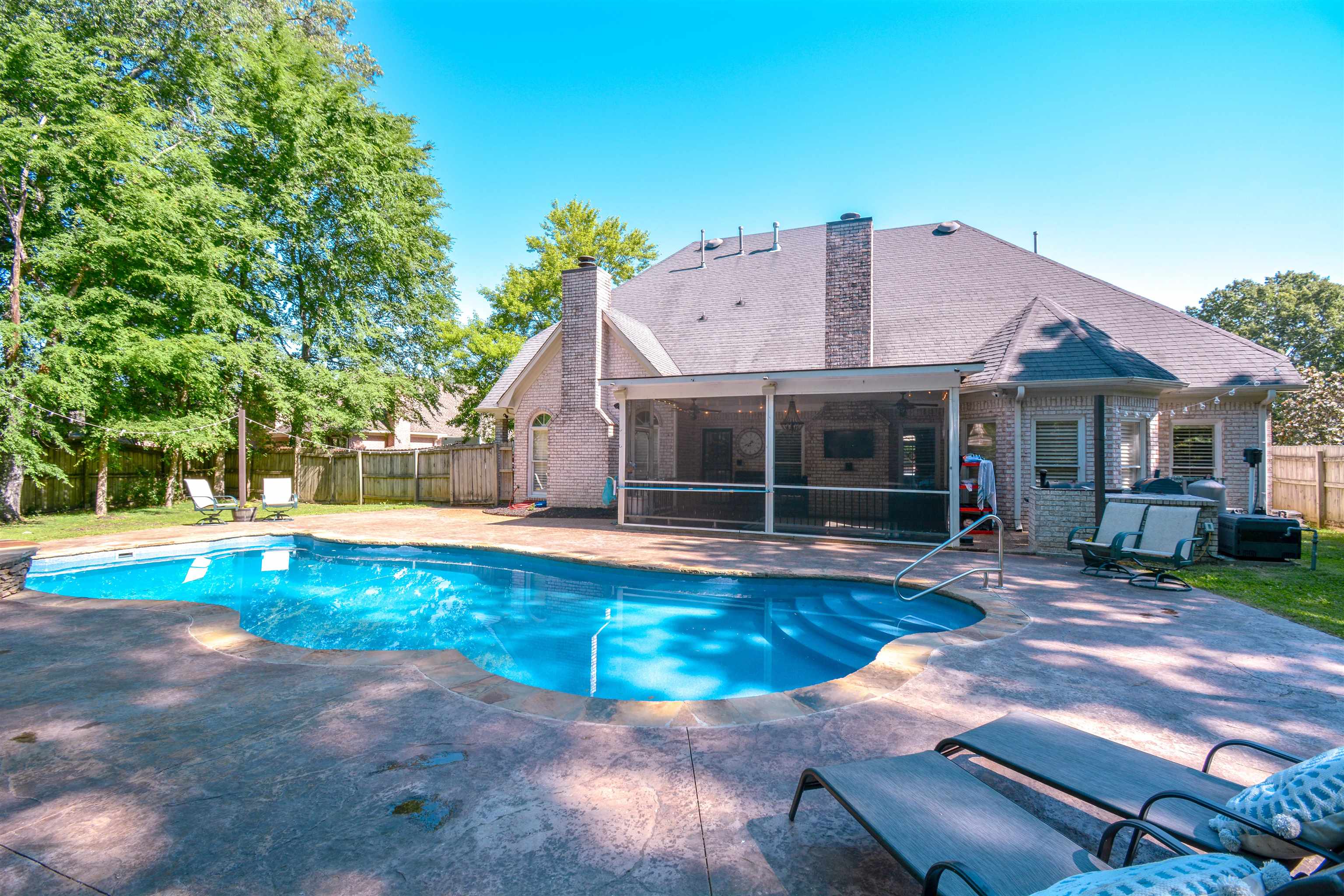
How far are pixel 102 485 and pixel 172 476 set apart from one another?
7.44 feet

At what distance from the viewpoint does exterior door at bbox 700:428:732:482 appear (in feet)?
50.3

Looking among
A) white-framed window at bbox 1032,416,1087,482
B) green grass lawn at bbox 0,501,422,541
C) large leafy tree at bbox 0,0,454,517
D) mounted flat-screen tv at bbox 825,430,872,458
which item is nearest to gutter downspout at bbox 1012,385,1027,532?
white-framed window at bbox 1032,416,1087,482

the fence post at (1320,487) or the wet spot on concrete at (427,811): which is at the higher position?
the fence post at (1320,487)

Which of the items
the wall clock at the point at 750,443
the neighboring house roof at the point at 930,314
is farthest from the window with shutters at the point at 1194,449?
the wall clock at the point at 750,443

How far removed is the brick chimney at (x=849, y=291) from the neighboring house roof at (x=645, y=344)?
3921 millimetres

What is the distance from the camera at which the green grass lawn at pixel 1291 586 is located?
5539mm

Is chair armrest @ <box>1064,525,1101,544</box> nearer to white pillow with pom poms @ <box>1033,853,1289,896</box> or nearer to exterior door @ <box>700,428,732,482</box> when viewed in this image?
exterior door @ <box>700,428,732,482</box>

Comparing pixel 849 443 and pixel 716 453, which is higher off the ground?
pixel 849 443

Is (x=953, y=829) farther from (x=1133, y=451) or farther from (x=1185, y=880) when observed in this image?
(x=1133, y=451)

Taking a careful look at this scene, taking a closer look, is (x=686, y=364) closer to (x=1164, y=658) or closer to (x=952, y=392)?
(x=952, y=392)

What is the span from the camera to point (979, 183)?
40.3 ft

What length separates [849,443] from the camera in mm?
14188

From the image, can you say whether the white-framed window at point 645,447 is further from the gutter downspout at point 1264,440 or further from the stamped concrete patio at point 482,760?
the gutter downspout at point 1264,440

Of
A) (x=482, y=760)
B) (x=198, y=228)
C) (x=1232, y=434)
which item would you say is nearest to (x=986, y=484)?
(x=1232, y=434)
